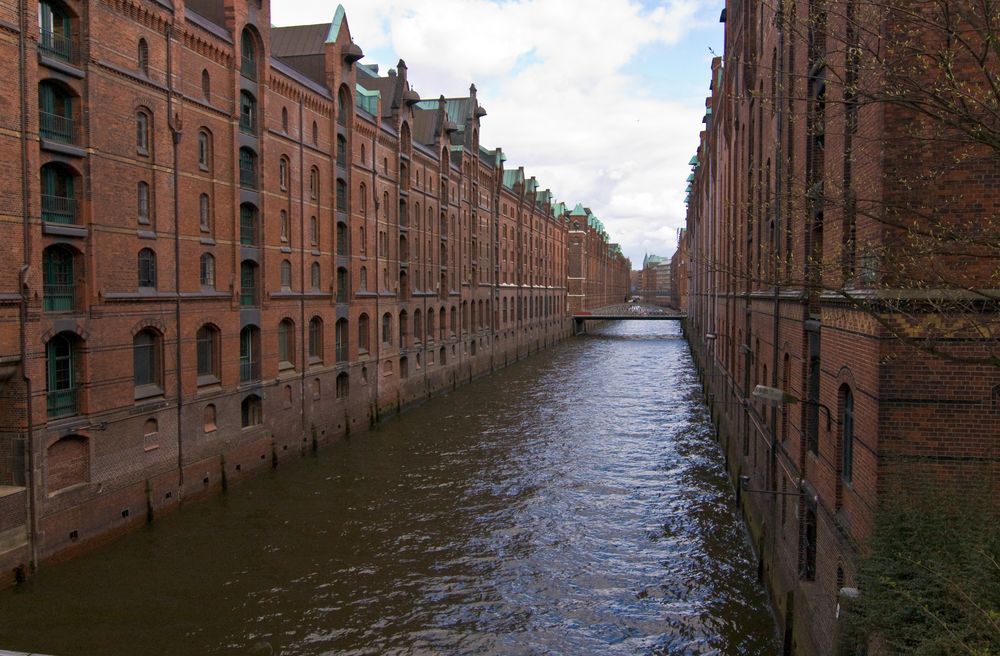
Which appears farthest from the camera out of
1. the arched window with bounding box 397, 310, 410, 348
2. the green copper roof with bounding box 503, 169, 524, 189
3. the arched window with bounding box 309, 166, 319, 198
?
the green copper roof with bounding box 503, 169, 524, 189

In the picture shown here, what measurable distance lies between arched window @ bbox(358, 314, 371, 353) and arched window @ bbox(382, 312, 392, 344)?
2170 millimetres

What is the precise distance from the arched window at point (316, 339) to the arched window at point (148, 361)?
916cm

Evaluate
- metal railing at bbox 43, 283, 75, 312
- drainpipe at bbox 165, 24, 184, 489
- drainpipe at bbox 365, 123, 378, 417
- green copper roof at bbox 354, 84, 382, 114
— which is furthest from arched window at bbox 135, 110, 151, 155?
green copper roof at bbox 354, 84, 382, 114

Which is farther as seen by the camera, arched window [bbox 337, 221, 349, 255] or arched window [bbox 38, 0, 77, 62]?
arched window [bbox 337, 221, 349, 255]

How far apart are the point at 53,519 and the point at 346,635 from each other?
7493mm

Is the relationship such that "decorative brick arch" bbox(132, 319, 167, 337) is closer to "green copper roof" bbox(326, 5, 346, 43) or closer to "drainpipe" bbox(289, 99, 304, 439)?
"drainpipe" bbox(289, 99, 304, 439)

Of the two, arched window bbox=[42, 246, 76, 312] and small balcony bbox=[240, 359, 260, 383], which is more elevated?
arched window bbox=[42, 246, 76, 312]

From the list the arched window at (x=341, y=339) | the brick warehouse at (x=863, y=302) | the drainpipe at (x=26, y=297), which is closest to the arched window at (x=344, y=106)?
the arched window at (x=341, y=339)

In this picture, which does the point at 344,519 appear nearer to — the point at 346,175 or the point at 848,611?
the point at 848,611

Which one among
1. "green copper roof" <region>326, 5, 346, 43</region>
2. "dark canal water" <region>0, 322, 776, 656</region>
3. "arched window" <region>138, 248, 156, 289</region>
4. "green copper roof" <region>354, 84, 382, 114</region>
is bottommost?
"dark canal water" <region>0, 322, 776, 656</region>

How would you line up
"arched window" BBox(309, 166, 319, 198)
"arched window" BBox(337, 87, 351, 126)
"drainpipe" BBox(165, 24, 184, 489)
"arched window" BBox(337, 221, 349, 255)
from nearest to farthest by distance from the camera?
"drainpipe" BBox(165, 24, 184, 489), "arched window" BBox(309, 166, 319, 198), "arched window" BBox(337, 87, 351, 126), "arched window" BBox(337, 221, 349, 255)

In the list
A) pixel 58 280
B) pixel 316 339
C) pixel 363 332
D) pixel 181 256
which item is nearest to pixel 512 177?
pixel 363 332

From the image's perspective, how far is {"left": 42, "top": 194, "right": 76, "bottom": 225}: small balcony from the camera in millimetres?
16578

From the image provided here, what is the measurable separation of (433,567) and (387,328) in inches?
835
